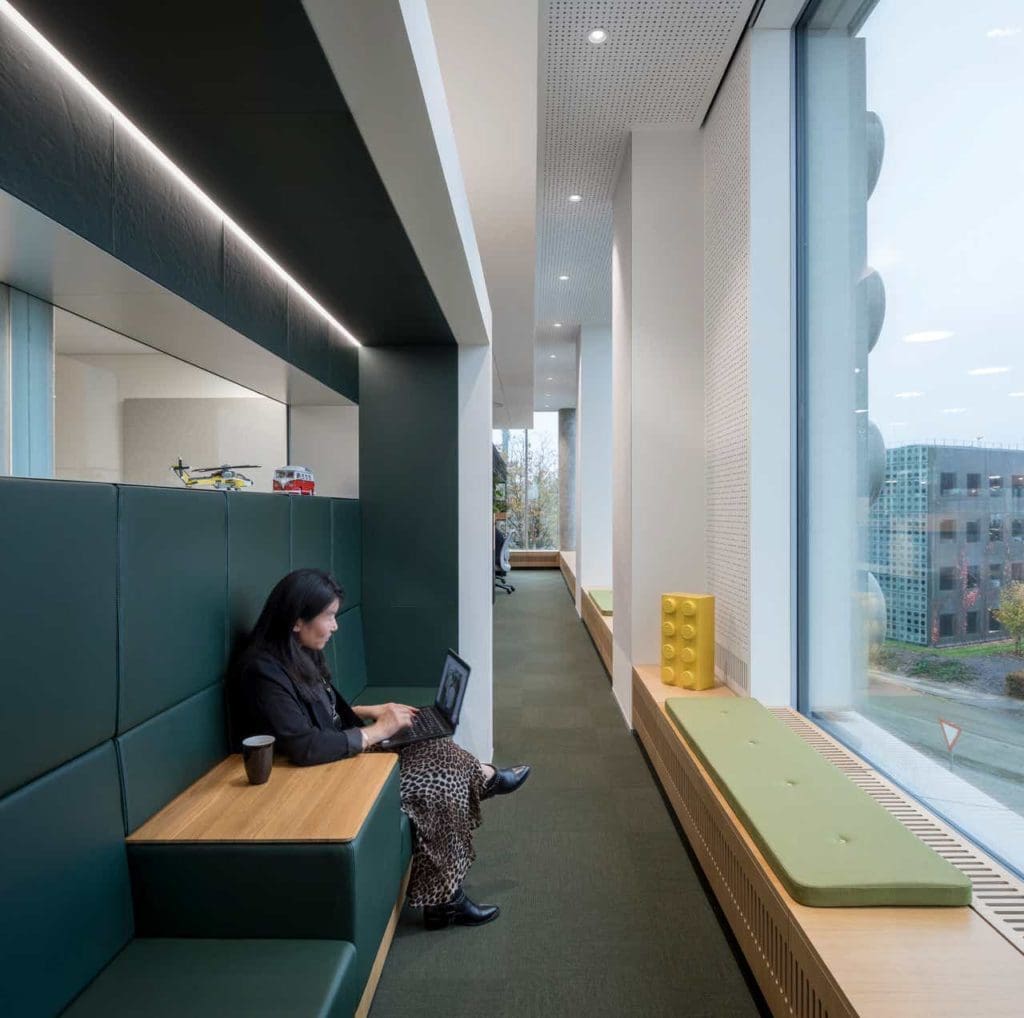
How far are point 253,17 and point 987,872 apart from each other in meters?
2.53

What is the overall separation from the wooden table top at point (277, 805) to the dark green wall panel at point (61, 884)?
5.0 inches

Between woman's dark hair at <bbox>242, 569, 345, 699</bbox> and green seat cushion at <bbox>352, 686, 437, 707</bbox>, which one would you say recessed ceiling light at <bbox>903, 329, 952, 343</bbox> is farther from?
green seat cushion at <bbox>352, 686, 437, 707</bbox>

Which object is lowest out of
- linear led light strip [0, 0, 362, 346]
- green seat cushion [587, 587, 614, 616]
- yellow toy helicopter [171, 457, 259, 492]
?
green seat cushion [587, 587, 614, 616]

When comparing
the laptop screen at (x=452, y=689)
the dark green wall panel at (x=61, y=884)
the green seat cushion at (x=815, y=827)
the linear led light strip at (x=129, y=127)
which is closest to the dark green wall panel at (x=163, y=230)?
the linear led light strip at (x=129, y=127)

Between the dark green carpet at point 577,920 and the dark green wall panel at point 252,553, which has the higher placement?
the dark green wall panel at point 252,553

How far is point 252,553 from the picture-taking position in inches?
94.7

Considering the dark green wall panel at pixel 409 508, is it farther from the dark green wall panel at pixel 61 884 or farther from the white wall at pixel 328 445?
the dark green wall panel at pixel 61 884

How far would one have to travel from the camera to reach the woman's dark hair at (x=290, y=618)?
2.23 m

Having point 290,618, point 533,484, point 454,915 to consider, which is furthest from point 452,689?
point 533,484

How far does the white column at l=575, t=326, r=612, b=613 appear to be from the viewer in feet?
30.5

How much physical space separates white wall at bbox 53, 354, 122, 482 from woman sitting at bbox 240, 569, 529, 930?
2.12 feet

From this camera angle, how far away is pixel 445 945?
2.29 metres

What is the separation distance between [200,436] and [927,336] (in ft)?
8.58

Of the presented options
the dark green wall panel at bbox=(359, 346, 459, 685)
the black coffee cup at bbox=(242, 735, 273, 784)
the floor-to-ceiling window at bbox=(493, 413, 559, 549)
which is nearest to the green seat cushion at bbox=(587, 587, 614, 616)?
the dark green wall panel at bbox=(359, 346, 459, 685)
